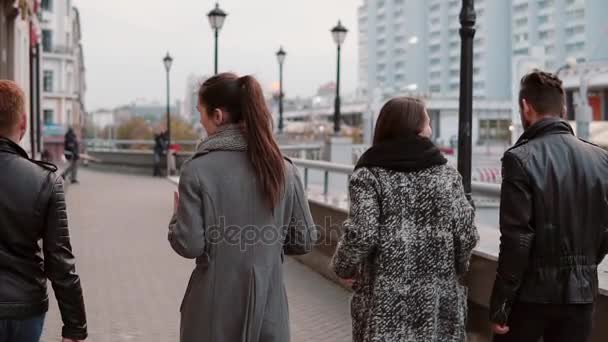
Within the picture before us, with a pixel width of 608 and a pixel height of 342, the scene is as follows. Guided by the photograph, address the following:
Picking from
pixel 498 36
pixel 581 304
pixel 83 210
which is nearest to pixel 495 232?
pixel 581 304

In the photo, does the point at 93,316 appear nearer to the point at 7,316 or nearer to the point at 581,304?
the point at 7,316

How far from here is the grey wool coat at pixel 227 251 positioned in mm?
3389

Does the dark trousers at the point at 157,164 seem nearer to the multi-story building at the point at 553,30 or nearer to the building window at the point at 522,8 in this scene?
the multi-story building at the point at 553,30

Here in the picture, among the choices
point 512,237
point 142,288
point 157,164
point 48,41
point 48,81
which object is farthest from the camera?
point 48,81

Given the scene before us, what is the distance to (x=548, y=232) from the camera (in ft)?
11.8

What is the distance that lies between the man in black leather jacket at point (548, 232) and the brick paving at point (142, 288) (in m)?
3.53

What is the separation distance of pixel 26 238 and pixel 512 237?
6.46 ft

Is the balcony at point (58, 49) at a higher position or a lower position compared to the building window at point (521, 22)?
lower

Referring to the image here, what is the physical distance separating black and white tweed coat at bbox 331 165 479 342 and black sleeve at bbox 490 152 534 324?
0.25 meters

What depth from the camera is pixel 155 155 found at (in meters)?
34.0

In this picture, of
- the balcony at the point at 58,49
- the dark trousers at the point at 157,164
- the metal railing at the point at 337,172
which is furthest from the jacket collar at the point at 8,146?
the balcony at the point at 58,49

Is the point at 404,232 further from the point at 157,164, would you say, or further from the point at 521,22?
the point at 521,22

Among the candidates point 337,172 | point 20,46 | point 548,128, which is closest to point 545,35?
point 20,46

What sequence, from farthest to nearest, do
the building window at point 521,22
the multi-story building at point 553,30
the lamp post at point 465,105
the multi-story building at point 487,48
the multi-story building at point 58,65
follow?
the building window at point 521,22
the multi-story building at point 58,65
the multi-story building at point 553,30
the multi-story building at point 487,48
the lamp post at point 465,105
